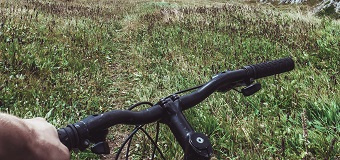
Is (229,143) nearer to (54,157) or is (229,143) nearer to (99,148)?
(99,148)

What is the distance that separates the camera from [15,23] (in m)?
8.84

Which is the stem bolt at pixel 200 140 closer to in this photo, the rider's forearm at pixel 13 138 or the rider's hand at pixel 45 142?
the rider's hand at pixel 45 142

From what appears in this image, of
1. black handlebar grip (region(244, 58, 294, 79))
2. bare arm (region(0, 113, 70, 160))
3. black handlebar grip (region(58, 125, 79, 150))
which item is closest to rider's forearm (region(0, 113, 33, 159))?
bare arm (region(0, 113, 70, 160))

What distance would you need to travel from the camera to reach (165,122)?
179 cm

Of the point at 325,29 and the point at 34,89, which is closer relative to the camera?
the point at 34,89

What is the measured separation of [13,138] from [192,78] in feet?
16.1

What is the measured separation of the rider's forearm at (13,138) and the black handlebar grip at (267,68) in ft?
4.84

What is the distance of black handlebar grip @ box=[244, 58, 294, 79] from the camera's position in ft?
7.08

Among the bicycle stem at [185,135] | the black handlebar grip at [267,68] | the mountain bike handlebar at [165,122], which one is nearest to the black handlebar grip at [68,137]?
the mountain bike handlebar at [165,122]

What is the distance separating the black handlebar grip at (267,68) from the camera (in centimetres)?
216

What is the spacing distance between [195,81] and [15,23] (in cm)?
598

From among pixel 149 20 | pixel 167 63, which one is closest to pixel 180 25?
pixel 149 20

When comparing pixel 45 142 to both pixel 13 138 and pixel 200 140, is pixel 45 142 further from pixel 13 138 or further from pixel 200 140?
pixel 200 140

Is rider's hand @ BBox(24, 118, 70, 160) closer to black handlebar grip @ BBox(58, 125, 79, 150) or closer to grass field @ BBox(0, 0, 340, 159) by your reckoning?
black handlebar grip @ BBox(58, 125, 79, 150)
